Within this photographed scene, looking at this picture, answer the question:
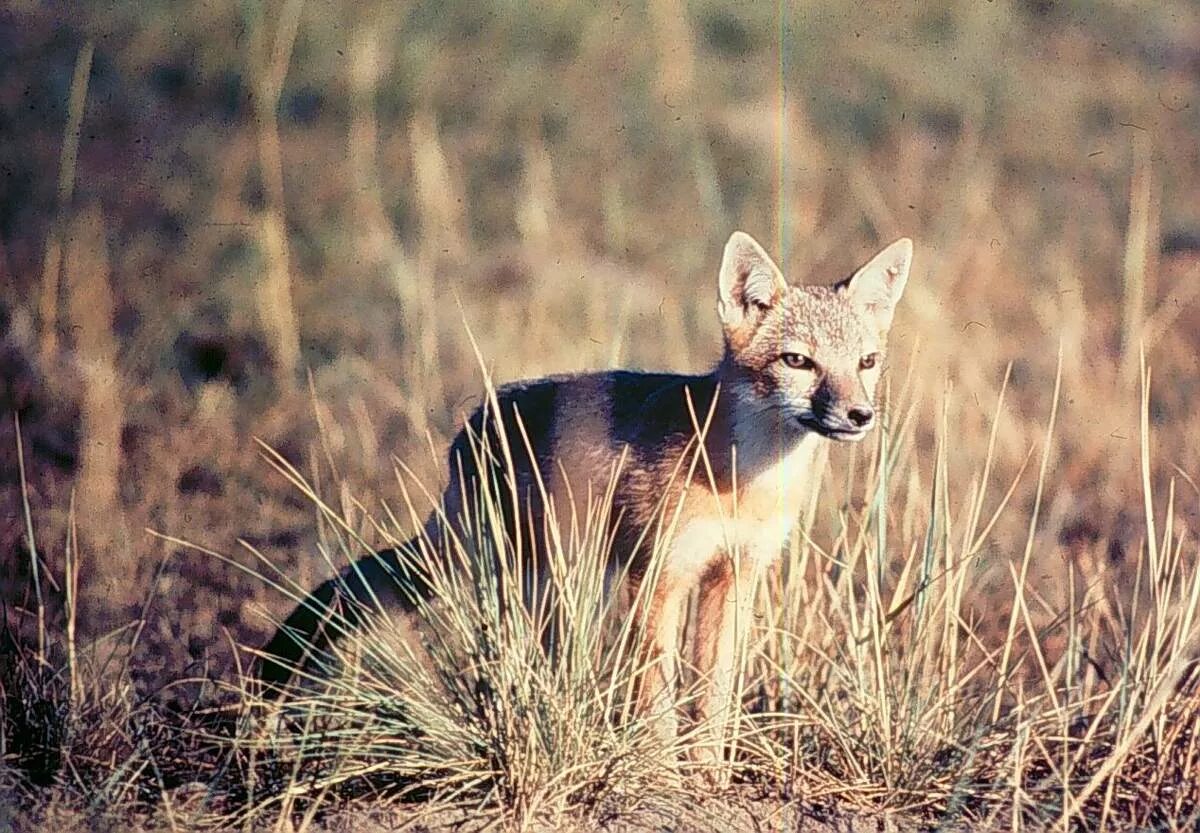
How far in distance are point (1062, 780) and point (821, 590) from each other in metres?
0.92

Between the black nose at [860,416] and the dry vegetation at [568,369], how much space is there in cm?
25

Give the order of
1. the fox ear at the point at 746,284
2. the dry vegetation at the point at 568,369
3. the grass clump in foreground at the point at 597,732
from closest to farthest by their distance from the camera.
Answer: the grass clump in foreground at the point at 597,732, the dry vegetation at the point at 568,369, the fox ear at the point at 746,284

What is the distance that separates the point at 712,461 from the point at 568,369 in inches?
97.4

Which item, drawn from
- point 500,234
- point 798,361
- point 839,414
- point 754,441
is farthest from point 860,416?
point 500,234

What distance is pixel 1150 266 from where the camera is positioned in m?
9.97

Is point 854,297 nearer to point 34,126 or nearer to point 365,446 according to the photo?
point 365,446

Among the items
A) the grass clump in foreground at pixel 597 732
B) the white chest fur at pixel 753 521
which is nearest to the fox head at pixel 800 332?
the white chest fur at pixel 753 521

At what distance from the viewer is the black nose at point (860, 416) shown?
13.4 ft

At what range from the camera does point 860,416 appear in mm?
4102

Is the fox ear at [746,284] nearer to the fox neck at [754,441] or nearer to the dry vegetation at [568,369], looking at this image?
the fox neck at [754,441]

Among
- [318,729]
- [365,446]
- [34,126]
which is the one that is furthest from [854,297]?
[34,126]

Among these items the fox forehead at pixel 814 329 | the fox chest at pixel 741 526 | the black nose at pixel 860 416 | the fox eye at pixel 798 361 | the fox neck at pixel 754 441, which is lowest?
the fox chest at pixel 741 526

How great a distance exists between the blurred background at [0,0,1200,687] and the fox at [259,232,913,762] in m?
0.25

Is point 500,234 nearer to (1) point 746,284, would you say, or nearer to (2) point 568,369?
(2) point 568,369
